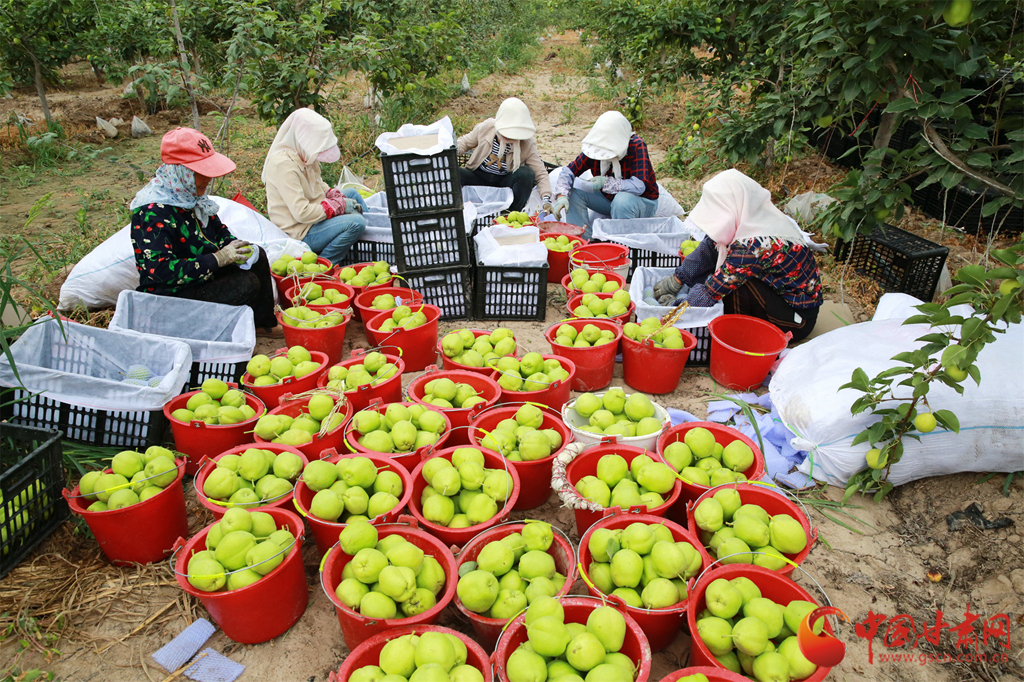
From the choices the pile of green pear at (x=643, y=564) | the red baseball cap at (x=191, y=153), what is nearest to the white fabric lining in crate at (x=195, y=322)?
the red baseball cap at (x=191, y=153)

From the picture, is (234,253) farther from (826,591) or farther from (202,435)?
(826,591)

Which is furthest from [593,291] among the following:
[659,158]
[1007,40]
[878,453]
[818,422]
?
[659,158]

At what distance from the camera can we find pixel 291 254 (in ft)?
16.2

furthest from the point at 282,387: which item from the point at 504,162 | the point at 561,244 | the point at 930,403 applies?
the point at 504,162

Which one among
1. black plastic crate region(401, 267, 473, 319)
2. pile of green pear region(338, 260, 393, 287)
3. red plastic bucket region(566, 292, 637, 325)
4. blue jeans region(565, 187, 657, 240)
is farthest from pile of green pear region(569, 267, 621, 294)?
pile of green pear region(338, 260, 393, 287)

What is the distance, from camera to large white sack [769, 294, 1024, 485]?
288cm

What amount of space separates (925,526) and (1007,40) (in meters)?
2.34

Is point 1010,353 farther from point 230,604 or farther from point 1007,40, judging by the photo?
point 230,604

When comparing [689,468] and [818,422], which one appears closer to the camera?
[689,468]

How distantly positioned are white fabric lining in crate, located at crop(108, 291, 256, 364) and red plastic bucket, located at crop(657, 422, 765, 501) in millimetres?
2501

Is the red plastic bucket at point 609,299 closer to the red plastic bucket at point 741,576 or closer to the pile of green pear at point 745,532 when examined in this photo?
the pile of green pear at point 745,532

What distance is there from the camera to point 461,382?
135 inches

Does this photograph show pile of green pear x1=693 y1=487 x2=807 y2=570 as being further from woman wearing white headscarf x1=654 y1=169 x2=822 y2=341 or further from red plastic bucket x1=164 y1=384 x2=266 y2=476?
red plastic bucket x1=164 y1=384 x2=266 y2=476

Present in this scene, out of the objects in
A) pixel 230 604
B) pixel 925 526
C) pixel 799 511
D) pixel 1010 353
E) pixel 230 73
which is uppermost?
pixel 230 73
